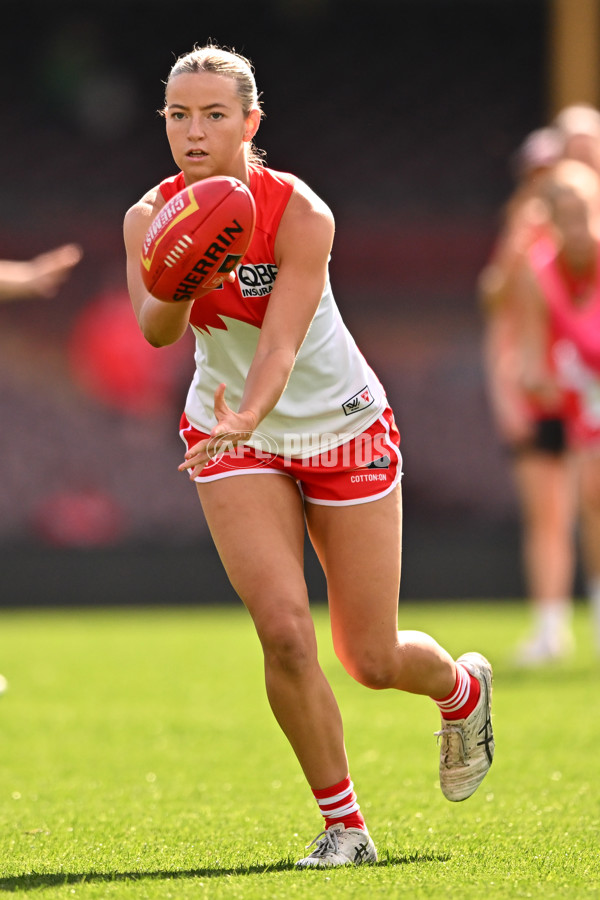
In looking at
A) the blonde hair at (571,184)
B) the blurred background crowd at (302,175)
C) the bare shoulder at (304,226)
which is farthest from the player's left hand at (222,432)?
the blurred background crowd at (302,175)

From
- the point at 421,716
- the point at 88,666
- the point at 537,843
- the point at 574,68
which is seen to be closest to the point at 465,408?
the point at 574,68

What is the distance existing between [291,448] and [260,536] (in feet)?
0.85

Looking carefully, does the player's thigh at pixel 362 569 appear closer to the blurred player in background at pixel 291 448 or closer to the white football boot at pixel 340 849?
the blurred player in background at pixel 291 448

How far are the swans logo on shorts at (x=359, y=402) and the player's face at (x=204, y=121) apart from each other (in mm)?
673

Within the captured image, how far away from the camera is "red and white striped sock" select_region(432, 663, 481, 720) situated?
3744 mm

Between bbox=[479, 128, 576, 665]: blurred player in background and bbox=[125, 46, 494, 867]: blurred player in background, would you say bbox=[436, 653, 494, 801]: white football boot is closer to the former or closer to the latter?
bbox=[125, 46, 494, 867]: blurred player in background

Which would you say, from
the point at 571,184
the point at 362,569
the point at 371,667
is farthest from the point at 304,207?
the point at 571,184

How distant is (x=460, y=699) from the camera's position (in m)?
3.76

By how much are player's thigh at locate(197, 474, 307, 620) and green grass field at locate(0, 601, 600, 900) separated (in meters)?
0.63

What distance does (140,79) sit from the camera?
1697 centimetres

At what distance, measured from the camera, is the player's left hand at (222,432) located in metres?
2.96

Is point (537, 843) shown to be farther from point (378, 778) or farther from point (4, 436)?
point (4, 436)

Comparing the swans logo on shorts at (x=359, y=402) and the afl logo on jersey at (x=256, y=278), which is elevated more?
the afl logo on jersey at (x=256, y=278)

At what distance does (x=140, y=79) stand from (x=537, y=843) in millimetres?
14799
